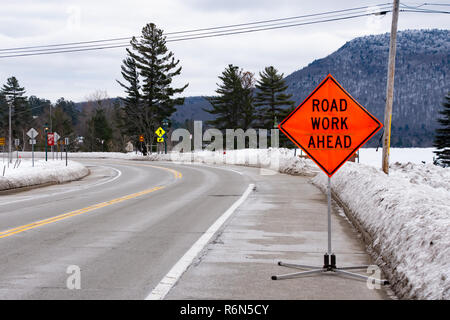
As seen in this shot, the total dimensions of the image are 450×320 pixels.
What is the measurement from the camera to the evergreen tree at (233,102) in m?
84.4

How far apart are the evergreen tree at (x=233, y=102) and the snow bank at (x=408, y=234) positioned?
73694 millimetres

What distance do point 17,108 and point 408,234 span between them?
124 m

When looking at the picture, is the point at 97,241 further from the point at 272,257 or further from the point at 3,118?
the point at 3,118

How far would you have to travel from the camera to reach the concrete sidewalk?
5602mm

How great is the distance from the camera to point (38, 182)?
24.2 meters

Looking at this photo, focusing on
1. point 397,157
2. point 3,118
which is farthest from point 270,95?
point 3,118

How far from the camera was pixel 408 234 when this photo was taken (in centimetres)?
637

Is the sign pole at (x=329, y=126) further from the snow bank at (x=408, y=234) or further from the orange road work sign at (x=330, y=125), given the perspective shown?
the snow bank at (x=408, y=234)

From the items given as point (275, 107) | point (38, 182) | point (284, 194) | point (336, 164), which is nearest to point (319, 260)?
point (336, 164)

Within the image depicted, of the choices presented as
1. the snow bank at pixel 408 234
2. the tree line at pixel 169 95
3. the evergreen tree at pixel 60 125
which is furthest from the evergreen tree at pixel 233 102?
the snow bank at pixel 408 234

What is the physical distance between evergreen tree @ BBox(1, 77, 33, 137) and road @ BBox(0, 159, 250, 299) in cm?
11030

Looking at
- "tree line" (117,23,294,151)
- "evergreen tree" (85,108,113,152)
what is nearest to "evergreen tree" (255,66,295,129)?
"tree line" (117,23,294,151)
